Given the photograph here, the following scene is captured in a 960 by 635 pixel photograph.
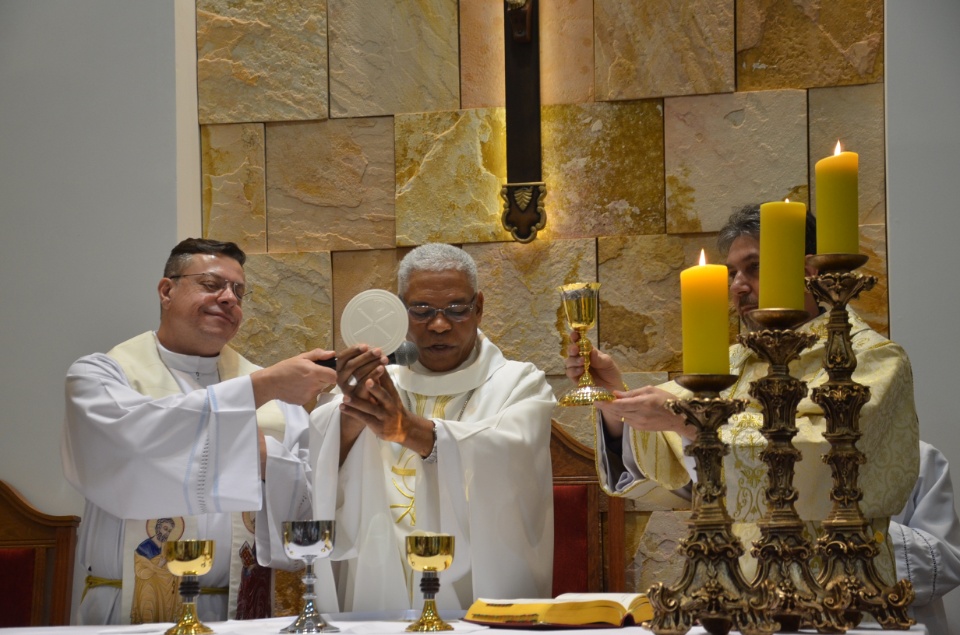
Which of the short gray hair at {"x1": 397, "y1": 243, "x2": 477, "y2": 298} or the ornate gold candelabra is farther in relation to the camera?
the short gray hair at {"x1": 397, "y1": 243, "x2": 477, "y2": 298}

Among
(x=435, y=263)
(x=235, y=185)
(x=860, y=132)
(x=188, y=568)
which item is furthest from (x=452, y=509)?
(x=860, y=132)

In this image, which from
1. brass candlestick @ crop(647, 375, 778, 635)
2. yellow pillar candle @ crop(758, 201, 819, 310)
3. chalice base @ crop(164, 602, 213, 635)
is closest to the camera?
brass candlestick @ crop(647, 375, 778, 635)

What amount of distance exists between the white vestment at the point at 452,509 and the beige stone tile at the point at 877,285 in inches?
70.3

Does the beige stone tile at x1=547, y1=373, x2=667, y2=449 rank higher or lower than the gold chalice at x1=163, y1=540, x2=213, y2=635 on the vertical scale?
higher

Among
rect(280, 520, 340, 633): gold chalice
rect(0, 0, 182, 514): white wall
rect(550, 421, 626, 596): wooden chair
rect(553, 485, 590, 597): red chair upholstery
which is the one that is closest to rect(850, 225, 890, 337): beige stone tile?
rect(550, 421, 626, 596): wooden chair

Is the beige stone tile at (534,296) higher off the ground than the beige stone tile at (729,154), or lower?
lower

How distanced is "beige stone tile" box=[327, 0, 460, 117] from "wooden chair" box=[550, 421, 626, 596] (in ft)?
→ 6.05

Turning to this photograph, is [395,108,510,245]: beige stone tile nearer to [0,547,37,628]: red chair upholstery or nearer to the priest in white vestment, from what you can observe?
the priest in white vestment

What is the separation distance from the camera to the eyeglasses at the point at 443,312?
4.24 metres

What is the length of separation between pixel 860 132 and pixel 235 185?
296 centimetres

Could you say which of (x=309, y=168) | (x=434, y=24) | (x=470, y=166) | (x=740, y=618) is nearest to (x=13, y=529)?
(x=309, y=168)

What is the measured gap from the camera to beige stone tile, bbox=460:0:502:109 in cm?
561

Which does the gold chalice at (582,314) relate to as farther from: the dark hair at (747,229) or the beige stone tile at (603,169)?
the beige stone tile at (603,169)

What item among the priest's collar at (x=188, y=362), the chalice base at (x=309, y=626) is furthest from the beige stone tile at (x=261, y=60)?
the chalice base at (x=309, y=626)
